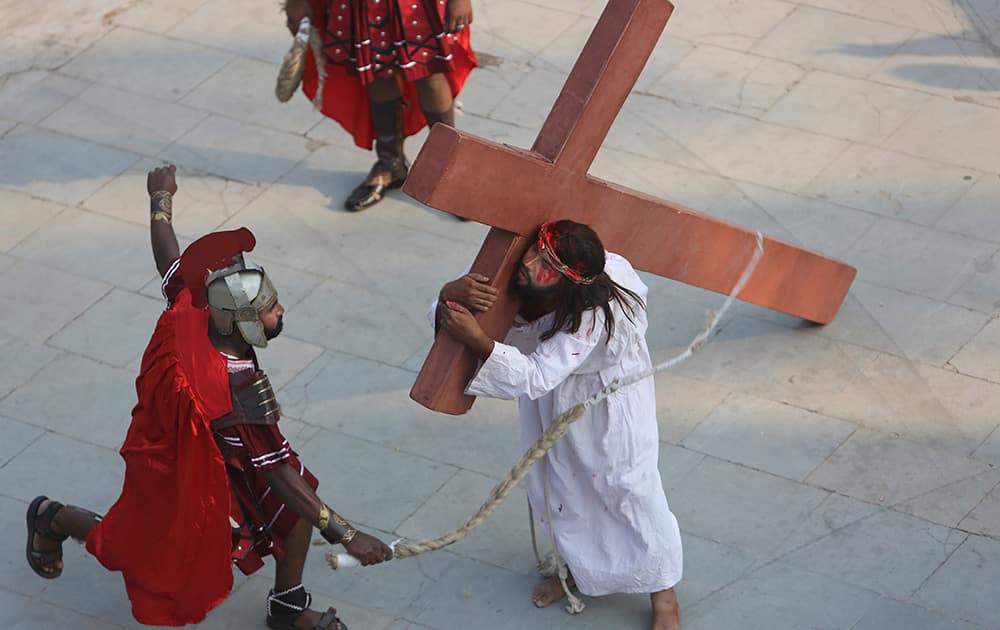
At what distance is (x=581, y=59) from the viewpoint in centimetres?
401

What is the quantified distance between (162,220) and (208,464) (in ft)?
3.17

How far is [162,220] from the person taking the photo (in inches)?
187

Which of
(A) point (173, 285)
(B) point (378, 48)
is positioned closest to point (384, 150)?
(B) point (378, 48)

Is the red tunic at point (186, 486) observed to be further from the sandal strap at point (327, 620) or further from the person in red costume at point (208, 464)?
the sandal strap at point (327, 620)

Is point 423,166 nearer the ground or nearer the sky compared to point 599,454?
nearer the sky

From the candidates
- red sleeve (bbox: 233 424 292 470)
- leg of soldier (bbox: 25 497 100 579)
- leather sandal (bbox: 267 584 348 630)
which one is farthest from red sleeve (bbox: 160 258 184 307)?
leather sandal (bbox: 267 584 348 630)

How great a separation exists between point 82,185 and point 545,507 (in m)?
3.38

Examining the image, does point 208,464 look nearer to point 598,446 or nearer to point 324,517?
point 324,517

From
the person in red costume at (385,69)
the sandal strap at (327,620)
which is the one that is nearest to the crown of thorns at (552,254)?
the sandal strap at (327,620)

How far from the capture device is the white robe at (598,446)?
4.10 m

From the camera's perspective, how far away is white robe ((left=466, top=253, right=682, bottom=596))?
161 inches

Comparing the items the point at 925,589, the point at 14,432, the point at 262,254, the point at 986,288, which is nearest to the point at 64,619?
the point at 14,432

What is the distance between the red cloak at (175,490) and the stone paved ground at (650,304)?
0.51 meters

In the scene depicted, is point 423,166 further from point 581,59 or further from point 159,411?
point 159,411
